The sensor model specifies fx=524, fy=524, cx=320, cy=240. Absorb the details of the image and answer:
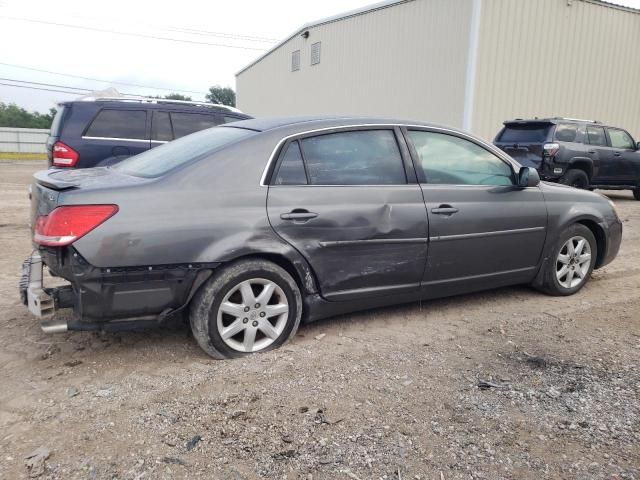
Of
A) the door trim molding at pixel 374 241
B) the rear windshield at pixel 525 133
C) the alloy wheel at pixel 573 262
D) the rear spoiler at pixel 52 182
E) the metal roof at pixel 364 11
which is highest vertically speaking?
the metal roof at pixel 364 11

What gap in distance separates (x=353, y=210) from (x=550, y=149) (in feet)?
26.8

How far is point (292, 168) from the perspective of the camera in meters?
3.51

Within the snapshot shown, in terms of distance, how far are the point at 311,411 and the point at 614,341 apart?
2.33m

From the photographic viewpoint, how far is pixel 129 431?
8.34 ft

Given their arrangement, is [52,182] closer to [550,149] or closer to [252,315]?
[252,315]

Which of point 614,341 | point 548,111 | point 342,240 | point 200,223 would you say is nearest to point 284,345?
point 342,240

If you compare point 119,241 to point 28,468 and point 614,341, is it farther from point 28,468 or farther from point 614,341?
point 614,341

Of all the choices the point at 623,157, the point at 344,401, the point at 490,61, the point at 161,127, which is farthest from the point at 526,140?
the point at 344,401

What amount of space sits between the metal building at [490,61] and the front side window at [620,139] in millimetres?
3593

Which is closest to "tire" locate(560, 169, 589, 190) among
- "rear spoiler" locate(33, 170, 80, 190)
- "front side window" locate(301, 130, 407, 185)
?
"front side window" locate(301, 130, 407, 185)

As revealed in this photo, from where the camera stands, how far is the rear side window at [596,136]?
442 inches

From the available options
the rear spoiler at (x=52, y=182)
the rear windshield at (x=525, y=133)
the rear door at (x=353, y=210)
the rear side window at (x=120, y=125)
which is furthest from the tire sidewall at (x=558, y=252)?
the rear windshield at (x=525, y=133)

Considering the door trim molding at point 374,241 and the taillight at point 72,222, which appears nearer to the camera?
the taillight at point 72,222

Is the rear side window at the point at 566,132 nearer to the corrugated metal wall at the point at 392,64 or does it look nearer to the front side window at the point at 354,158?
the corrugated metal wall at the point at 392,64
